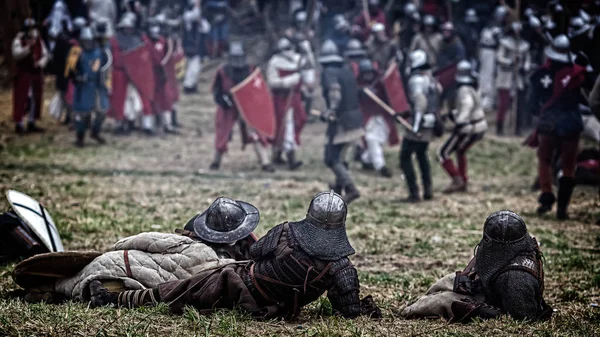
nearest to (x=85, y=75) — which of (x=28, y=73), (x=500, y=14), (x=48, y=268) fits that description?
(x=28, y=73)

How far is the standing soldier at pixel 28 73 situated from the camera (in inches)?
540

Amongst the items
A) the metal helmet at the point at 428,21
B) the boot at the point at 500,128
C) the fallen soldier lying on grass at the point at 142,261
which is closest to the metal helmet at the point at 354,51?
the metal helmet at the point at 428,21

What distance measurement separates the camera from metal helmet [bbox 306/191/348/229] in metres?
4.67

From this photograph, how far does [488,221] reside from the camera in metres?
4.93

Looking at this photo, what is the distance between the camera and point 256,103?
1204cm

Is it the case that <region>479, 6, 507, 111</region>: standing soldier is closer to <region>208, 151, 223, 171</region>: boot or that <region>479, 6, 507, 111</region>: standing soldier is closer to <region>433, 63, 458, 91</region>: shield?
<region>433, 63, 458, 91</region>: shield

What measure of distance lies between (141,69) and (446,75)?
525 centimetres

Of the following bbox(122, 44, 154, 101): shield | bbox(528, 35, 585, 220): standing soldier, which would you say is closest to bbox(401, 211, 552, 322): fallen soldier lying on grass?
bbox(528, 35, 585, 220): standing soldier

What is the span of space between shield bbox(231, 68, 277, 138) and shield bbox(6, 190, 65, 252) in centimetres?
587

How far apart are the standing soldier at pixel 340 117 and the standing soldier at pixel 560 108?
2.15 meters

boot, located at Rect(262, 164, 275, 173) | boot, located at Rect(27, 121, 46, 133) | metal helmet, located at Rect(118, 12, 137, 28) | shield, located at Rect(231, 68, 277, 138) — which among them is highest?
metal helmet, located at Rect(118, 12, 137, 28)

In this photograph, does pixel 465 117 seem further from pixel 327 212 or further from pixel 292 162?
pixel 327 212

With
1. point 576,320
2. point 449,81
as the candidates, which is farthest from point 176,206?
point 449,81

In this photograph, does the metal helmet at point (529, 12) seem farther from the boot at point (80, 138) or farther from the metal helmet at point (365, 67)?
the boot at point (80, 138)
